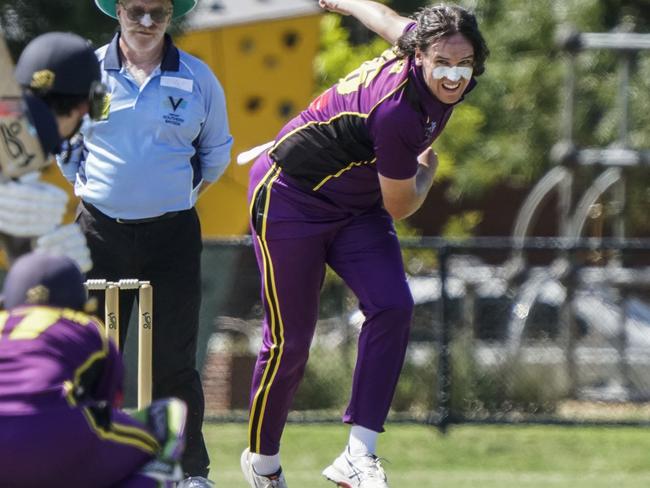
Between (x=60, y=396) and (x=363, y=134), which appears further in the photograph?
(x=363, y=134)

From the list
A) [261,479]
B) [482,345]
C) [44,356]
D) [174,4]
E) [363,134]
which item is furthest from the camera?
[482,345]

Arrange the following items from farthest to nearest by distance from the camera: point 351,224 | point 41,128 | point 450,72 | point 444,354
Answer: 1. point 444,354
2. point 351,224
3. point 450,72
4. point 41,128

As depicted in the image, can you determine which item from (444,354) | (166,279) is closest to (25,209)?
(166,279)

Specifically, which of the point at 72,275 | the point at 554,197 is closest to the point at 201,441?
the point at 72,275

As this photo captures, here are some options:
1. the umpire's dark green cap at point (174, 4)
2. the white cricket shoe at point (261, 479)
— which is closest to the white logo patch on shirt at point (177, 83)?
the umpire's dark green cap at point (174, 4)

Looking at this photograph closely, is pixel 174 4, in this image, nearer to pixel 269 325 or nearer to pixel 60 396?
pixel 269 325

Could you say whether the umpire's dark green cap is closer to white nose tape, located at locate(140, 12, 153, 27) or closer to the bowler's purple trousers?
white nose tape, located at locate(140, 12, 153, 27)

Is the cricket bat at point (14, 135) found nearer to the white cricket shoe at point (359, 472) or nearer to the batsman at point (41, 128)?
the batsman at point (41, 128)

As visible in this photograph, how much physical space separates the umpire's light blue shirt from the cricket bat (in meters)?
1.61

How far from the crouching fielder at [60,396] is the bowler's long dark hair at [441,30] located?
180cm

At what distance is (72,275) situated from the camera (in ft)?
13.5

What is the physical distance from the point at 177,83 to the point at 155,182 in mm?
404

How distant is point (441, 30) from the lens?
5.40 m

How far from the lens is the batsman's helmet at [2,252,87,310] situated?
13.4 feet
